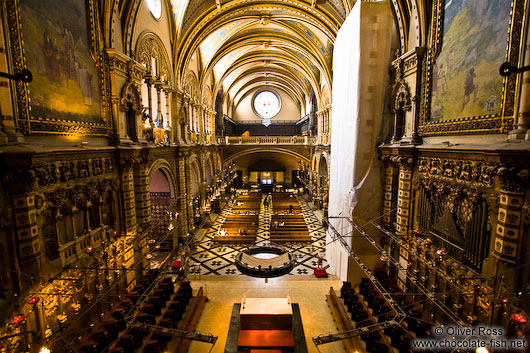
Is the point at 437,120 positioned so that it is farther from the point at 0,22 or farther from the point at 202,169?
the point at 202,169

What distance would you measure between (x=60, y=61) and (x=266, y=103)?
3507 centimetres

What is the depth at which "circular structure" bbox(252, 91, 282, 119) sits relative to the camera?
41.0m

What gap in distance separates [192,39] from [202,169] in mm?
9692

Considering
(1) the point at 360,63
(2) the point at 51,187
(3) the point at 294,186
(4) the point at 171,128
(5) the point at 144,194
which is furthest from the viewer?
(3) the point at 294,186

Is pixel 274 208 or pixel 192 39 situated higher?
pixel 192 39

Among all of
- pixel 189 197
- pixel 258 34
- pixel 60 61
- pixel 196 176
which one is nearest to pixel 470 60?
pixel 60 61

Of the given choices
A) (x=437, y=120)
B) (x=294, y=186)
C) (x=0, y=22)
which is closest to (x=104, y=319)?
(x=0, y=22)

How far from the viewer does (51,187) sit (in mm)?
7004

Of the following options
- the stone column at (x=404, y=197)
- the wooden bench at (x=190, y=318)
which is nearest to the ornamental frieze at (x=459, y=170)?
the stone column at (x=404, y=197)

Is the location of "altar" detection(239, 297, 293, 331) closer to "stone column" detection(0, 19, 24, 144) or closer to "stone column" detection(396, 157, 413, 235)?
"stone column" detection(396, 157, 413, 235)

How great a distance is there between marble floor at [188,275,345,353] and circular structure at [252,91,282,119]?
104 ft

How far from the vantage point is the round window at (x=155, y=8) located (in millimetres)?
12453

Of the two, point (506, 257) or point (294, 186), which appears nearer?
point (506, 257)

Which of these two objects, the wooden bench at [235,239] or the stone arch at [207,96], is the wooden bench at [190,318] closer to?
the wooden bench at [235,239]
